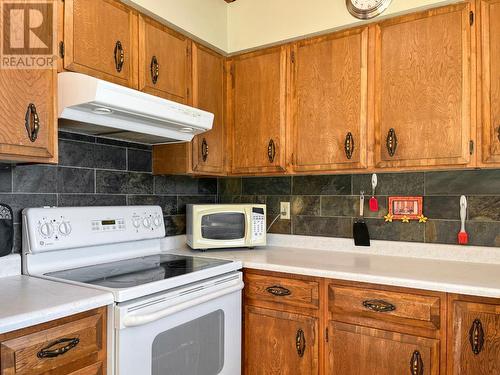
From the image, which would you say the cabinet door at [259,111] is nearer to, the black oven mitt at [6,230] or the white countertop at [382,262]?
the white countertop at [382,262]

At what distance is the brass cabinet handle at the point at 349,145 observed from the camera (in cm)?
197

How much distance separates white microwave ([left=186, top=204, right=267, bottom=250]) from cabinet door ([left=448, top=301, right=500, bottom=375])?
1127 millimetres

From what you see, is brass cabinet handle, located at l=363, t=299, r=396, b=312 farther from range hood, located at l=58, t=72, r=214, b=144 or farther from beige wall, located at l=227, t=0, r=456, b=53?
beige wall, located at l=227, t=0, r=456, b=53

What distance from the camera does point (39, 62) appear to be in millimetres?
1437

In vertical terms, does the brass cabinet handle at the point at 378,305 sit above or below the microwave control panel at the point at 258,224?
below

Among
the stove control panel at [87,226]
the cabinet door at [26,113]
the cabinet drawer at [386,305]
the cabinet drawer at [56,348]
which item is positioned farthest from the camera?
the stove control panel at [87,226]

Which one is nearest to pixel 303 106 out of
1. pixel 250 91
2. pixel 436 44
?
pixel 250 91

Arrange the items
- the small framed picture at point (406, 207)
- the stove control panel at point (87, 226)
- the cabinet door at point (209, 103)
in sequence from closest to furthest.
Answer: the stove control panel at point (87, 226) < the small framed picture at point (406, 207) < the cabinet door at point (209, 103)

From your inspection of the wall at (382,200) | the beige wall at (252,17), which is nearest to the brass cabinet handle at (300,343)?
the wall at (382,200)

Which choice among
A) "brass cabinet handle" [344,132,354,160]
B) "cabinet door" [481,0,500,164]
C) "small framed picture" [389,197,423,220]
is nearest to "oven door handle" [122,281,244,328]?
"brass cabinet handle" [344,132,354,160]

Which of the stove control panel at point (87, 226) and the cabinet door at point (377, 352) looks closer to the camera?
the cabinet door at point (377, 352)

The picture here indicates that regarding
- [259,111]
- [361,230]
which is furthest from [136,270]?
[361,230]

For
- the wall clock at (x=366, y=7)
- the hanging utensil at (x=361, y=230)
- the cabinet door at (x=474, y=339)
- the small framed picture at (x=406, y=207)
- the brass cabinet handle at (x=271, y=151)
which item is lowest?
the cabinet door at (x=474, y=339)

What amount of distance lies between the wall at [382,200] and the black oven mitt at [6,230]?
1409 millimetres
